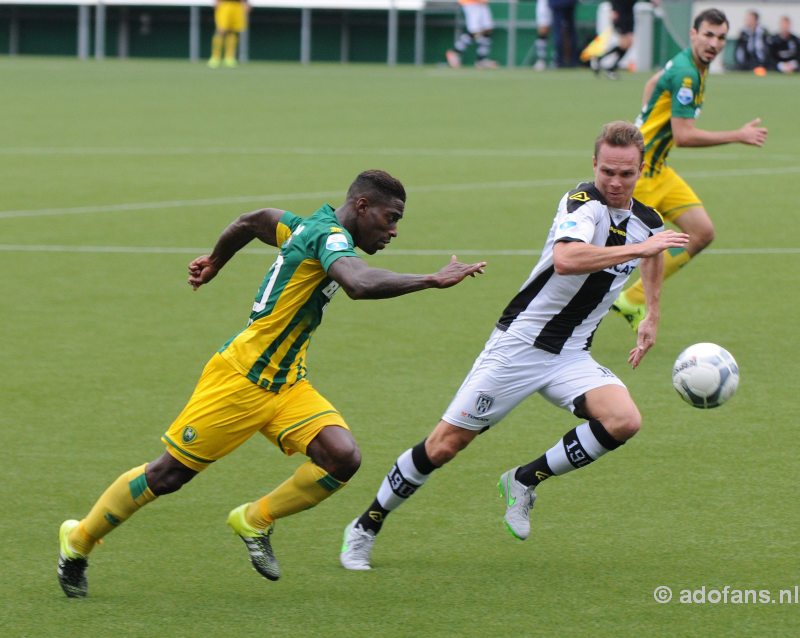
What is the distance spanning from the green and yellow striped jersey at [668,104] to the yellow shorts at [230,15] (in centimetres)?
2744

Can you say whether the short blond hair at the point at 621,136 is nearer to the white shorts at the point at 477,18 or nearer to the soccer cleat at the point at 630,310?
the soccer cleat at the point at 630,310

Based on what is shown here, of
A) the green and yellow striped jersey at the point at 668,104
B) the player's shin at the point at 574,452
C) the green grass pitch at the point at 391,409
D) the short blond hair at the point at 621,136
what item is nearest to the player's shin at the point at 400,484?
the green grass pitch at the point at 391,409

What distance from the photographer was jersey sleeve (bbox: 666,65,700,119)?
36.1 feet

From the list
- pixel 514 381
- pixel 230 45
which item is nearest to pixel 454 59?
pixel 230 45

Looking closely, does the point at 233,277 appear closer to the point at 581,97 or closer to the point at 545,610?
the point at 545,610

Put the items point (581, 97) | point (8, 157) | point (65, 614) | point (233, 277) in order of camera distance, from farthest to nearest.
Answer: point (581, 97), point (8, 157), point (233, 277), point (65, 614)

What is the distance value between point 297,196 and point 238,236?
10749 millimetres

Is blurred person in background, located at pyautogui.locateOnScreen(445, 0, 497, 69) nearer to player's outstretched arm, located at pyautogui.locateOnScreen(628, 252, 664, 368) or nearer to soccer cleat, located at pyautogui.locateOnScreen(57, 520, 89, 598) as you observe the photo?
player's outstretched arm, located at pyautogui.locateOnScreen(628, 252, 664, 368)

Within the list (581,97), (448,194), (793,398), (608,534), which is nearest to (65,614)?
(608,534)

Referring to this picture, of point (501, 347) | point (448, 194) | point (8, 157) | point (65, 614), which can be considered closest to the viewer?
point (65, 614)

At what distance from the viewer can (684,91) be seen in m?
11.0

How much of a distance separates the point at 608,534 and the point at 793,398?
119 inches

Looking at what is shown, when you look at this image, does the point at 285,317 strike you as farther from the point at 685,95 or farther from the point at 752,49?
the point at 752,49

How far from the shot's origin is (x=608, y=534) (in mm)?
6953
